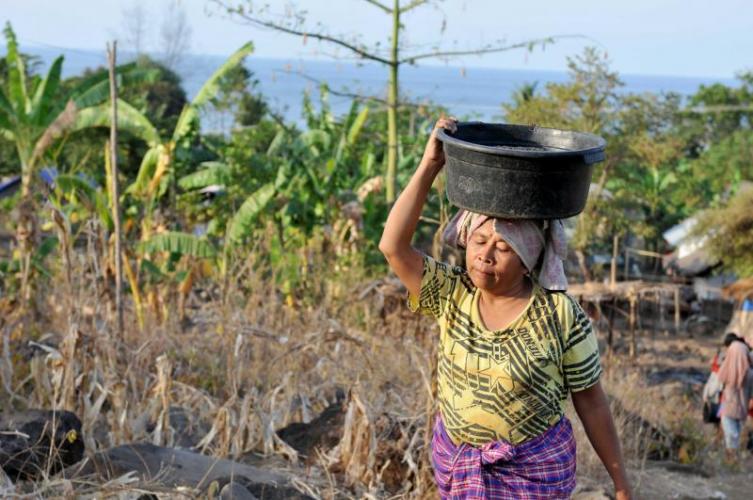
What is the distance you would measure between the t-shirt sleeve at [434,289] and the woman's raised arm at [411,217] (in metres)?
0.02

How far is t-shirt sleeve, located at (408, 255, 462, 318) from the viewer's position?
2666 millimetres

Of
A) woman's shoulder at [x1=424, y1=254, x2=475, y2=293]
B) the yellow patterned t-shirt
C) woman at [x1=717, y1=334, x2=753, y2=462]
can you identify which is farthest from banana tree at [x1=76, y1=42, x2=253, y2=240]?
the yellow patterned t-shirt

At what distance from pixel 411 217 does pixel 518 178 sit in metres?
0.35

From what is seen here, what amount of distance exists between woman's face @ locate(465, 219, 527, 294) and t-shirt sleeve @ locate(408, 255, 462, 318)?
148 mm

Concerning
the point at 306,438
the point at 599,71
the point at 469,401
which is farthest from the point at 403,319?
the point at 599,71

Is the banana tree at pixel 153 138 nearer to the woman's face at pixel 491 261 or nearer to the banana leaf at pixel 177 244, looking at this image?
the banana leaf at pixel 177 244

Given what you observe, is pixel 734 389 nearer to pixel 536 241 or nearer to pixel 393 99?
pixel 393 99

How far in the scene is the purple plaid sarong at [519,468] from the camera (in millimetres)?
2533

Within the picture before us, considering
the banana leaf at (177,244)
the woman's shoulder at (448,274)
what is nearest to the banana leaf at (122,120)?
the banana leaf at (177,244)

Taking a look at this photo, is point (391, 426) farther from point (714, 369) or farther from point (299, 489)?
point (714, 369)

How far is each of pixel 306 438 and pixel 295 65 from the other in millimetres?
5811

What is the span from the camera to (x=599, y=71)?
1686 cm

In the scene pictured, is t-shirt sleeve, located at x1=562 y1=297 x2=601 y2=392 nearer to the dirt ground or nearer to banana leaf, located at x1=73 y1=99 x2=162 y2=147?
the dirt ground

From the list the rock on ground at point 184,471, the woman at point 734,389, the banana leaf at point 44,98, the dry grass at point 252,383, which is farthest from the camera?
the banana leaf at point 44,98
